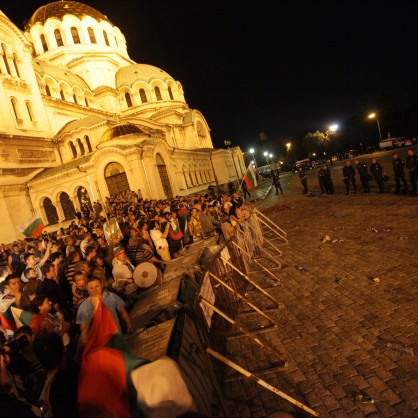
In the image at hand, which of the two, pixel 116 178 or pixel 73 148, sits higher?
pixel 73 148

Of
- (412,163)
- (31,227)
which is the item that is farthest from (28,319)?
(412,163)

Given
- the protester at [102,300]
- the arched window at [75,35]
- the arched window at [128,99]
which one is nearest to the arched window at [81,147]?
the arched window at [128,99]

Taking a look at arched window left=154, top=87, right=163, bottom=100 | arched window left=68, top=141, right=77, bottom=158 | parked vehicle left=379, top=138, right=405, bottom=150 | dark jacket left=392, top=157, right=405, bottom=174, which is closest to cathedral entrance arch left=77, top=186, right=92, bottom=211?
arched window left=68, top=141, right=77, bottom=158

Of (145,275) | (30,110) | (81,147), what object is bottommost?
(145,275)

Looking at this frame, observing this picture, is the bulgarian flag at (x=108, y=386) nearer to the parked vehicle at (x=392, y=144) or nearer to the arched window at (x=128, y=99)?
the arched window at (x=128, y=99)

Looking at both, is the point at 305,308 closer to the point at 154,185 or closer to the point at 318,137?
the point at 154,185

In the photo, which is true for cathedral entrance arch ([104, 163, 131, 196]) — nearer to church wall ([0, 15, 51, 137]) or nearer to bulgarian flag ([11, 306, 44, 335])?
church wall ([0, 15, 51, 137])

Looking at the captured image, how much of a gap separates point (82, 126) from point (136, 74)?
663 inches

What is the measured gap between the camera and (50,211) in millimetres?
29969

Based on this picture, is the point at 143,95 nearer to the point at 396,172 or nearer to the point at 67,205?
the point at 67,205

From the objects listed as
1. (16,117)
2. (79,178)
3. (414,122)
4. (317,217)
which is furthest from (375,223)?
(414,122)

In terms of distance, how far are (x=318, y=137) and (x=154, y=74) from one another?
56515 mm

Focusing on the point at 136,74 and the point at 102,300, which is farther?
the point at 136,74

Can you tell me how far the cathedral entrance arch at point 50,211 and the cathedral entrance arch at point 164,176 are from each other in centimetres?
1143
